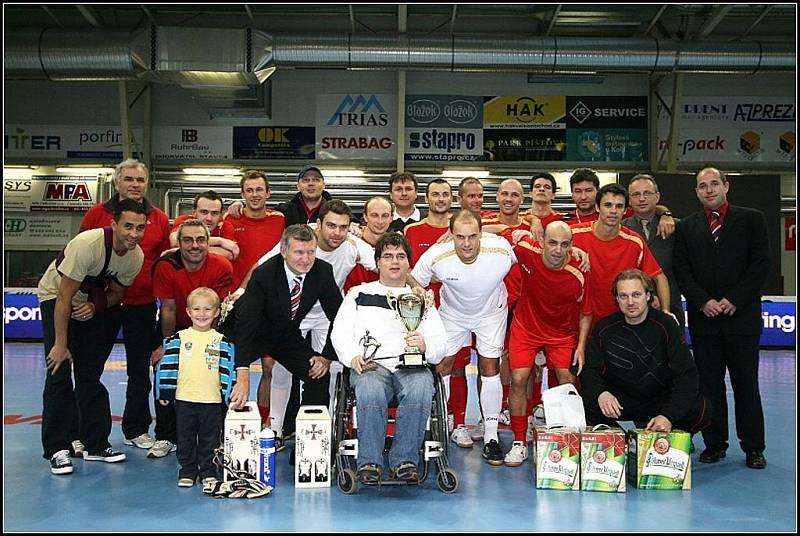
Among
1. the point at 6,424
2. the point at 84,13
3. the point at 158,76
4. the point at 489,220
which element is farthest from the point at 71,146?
the point at 489,220

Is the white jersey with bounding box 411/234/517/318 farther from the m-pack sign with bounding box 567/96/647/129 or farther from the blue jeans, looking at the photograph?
the m-pack sign with bounding box 567/96/647/129

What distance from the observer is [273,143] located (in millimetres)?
13797

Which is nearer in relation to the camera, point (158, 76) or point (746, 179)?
point (158, 76)

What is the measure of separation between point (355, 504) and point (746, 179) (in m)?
11.6

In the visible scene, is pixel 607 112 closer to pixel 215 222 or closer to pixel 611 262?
pixel 611 262

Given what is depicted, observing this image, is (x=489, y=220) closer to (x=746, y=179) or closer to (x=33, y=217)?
(x=746, y=179)

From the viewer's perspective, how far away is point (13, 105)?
45.9ft

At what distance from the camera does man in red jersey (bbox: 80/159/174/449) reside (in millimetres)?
4621

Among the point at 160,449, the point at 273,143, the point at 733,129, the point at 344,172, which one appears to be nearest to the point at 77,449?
the point at 160,449

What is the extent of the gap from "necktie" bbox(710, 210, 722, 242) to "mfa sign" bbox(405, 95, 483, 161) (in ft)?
30.6

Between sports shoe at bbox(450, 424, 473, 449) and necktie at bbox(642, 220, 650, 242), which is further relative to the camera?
necktie at bbox(642, 220, 650, 242)

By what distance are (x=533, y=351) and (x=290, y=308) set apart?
1552 millimetres

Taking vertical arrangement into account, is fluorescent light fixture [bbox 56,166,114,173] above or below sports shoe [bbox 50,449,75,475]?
above

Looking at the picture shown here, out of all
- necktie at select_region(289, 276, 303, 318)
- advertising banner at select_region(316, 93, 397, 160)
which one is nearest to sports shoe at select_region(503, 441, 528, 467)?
necktie at select_region(289, 276, 303, 318)
